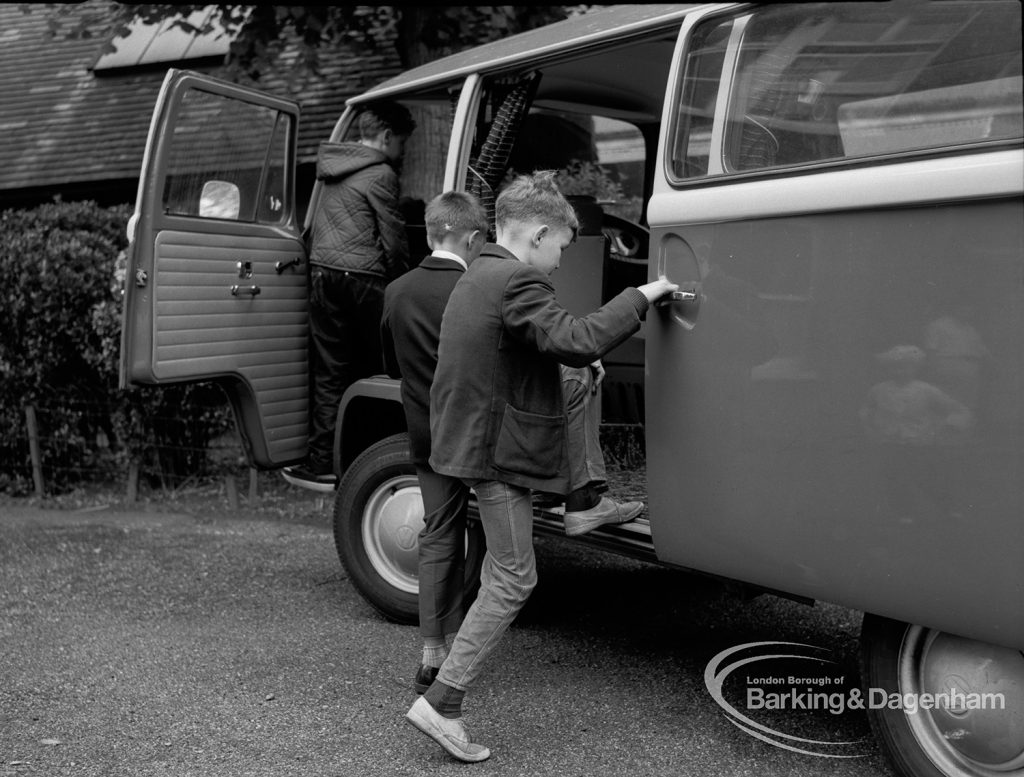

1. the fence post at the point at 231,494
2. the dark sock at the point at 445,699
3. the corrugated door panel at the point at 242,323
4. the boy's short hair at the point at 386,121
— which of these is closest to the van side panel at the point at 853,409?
the dark sock at the point at 445,699

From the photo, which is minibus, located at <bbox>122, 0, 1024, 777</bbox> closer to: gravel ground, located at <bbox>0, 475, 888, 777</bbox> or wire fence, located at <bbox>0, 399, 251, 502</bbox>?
gravel ground, located at <bbox>0, 475, 888, 777</bbox>

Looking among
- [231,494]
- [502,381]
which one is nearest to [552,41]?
[502,381]

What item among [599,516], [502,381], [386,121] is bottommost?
[599,516]

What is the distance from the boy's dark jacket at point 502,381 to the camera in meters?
3.64

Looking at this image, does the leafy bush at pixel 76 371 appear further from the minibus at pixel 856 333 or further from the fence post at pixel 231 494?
the minibus at pixel 856 333

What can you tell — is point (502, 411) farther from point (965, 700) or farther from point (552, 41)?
point (552, 41)

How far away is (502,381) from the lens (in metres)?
3.70

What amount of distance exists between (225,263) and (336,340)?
64cm

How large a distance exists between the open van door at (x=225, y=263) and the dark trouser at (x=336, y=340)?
0.28 ft

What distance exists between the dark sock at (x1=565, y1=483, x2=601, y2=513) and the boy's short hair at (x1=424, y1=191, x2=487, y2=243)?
103 cm

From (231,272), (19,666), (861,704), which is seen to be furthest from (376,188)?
(861,704)

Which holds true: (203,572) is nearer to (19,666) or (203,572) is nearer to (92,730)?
(19,666)

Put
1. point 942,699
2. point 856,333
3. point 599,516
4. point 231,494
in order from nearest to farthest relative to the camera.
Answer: point 856,333, point 942,699, point 599,516, point 231,494

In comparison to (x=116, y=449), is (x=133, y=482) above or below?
below
